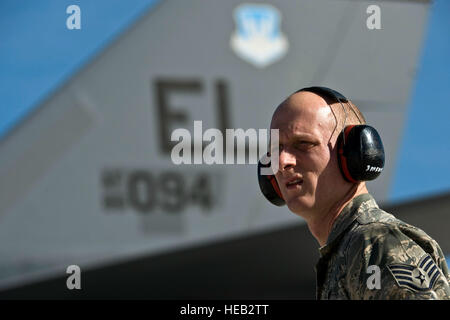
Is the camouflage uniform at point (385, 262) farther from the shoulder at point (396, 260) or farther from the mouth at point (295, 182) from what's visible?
the mouth at point (295, 182)

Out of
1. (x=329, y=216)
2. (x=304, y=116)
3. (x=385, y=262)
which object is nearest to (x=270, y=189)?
(x=329, y=216)

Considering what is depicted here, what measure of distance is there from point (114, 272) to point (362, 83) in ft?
17.6

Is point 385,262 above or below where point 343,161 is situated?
below

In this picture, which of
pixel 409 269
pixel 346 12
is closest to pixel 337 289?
pixel 409 269

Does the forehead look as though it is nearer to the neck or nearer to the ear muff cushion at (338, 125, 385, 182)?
the ear muff cushion at (338, 125, 385, 182)

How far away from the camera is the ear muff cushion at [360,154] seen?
1.94 meters

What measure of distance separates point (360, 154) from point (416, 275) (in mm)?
500

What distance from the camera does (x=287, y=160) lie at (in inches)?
75.9

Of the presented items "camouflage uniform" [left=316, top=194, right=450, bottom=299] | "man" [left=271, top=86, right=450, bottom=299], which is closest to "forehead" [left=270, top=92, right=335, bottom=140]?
"man" [left=271, top=86, right=450, bottom=299]

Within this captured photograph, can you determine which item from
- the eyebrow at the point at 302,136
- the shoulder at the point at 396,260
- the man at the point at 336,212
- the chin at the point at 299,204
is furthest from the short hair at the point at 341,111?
the shoulder at the point at 396,260

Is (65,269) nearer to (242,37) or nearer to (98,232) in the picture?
(98,232)

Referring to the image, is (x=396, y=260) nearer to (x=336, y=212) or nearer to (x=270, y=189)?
(x=336, y=212)

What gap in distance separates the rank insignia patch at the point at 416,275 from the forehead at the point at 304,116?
0.50 meters
